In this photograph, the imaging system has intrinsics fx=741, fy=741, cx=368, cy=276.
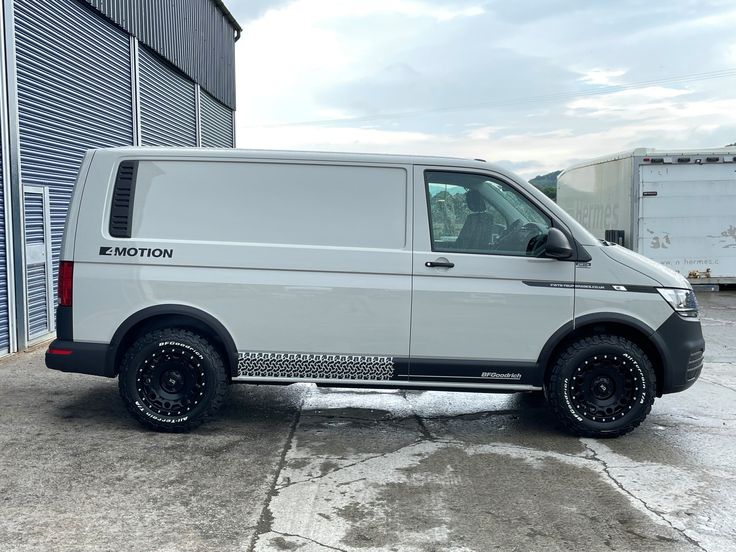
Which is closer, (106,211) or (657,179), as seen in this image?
(106,211)

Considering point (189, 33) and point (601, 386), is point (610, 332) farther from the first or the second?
point (189, 33)

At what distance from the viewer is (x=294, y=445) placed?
18.2 ft

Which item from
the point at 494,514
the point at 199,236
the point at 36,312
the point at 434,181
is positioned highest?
the point at 434,181

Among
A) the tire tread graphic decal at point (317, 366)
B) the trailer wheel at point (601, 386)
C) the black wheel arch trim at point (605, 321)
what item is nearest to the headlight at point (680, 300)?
the black wheel arch trim at point (605, 321)

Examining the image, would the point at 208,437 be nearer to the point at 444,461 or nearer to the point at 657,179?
the point at 444,461

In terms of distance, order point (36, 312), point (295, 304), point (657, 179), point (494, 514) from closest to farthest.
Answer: point (494, 514) → point (295, 304) → point (36, 312) → point (657, 179)

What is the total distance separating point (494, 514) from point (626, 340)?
2123 millimetres

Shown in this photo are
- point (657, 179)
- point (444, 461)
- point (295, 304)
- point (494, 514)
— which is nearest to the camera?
point (494, 514)

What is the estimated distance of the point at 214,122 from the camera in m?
21.0

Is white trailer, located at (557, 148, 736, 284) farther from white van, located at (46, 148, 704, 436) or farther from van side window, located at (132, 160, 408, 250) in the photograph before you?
van side window, located at (132, 160, 408, 250)

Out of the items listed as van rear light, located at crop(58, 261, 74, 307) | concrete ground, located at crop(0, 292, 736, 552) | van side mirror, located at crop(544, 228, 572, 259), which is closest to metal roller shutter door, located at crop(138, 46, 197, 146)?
concrete ground, located at crop(0, 292, 736, 552)

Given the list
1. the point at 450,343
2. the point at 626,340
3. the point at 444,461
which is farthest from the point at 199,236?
the point at 626,340

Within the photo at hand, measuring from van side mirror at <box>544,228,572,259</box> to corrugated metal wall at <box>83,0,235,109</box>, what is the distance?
27.4ft

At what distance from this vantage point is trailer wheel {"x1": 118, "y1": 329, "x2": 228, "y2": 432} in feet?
18.6
